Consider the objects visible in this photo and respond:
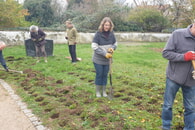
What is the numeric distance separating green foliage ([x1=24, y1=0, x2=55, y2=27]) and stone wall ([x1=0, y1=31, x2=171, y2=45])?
7.48 m

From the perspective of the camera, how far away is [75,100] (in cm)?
484

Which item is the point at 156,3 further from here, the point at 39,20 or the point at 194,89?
the point at 194,89

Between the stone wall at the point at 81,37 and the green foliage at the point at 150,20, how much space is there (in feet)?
4.40

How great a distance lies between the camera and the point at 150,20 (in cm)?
2167

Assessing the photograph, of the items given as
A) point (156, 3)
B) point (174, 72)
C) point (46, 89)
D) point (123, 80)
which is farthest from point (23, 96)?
point (156, 3)

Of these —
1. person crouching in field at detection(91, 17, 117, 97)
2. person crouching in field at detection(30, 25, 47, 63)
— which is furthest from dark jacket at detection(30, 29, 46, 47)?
person crouching in field at detection(91, 17, 117, 97)

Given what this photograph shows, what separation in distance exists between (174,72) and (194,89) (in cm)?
41

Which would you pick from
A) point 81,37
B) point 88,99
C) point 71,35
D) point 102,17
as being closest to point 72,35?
point 71,35

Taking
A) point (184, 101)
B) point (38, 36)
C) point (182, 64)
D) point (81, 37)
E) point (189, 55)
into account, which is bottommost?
point (184, 101)

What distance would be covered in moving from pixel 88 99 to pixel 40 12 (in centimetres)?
2051

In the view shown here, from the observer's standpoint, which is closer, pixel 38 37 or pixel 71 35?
pixel 71 35

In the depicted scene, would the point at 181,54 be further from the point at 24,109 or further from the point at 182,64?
the point at 24,109

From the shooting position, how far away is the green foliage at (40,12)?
23.1m

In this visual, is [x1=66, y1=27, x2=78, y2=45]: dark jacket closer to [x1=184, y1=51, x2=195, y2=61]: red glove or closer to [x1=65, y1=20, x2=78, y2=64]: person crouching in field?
[x1=65, y1=20, x2=78, y2=64]: person crouching in field
